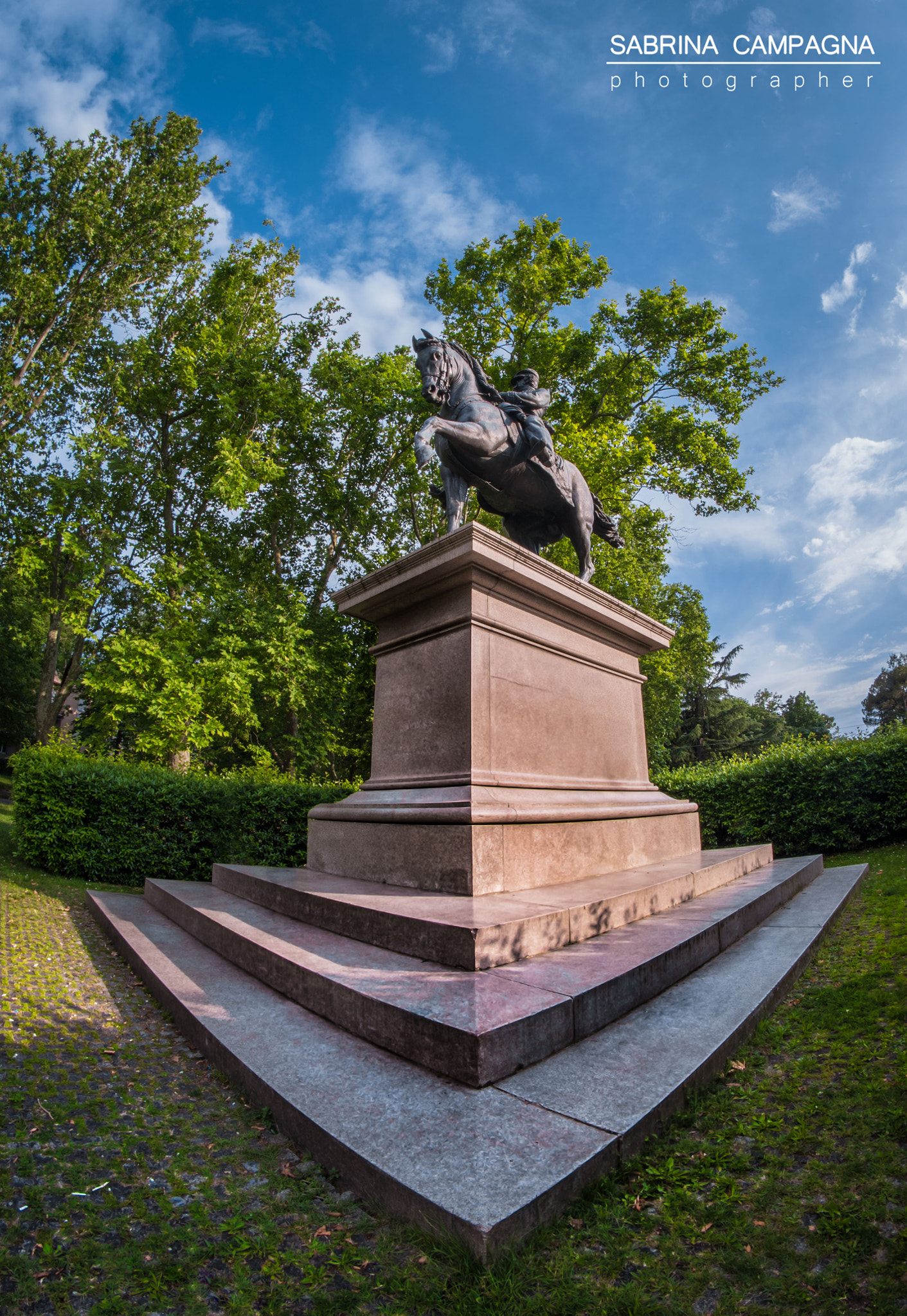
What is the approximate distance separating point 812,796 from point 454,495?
1097cm

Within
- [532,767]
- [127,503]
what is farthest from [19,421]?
[532,767]

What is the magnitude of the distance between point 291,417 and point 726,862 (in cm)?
2001

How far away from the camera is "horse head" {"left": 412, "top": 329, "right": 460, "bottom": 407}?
648cm

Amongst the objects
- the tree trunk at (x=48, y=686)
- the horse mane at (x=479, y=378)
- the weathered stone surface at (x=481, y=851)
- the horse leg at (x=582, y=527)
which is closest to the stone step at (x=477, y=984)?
the weathered stone surface at (x=481, y=851)

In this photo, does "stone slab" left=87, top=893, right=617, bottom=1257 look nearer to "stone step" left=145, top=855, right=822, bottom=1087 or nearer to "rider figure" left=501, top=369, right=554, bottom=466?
"stone step" left=145, top=855, right=822, bottom=1087

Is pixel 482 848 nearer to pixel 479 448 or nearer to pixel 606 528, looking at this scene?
pixel 479 448

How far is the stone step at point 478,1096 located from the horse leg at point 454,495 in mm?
4557

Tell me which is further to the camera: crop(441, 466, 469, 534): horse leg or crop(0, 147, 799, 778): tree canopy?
crop(0, 147, 799, 778): tree canopy

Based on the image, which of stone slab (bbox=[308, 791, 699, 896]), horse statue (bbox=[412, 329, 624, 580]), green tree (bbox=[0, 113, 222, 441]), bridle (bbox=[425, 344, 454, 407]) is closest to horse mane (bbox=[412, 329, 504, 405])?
horse statue (bbox=[412, 329, 624, 580])

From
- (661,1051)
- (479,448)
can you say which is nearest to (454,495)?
(479,448)

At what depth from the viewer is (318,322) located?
73.7ft

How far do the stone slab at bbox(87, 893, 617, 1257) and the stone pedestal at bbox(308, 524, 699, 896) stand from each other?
1.67m

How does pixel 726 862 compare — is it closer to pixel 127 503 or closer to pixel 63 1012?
pixel 63 1012

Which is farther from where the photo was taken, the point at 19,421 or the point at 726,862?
the point at 19,421
